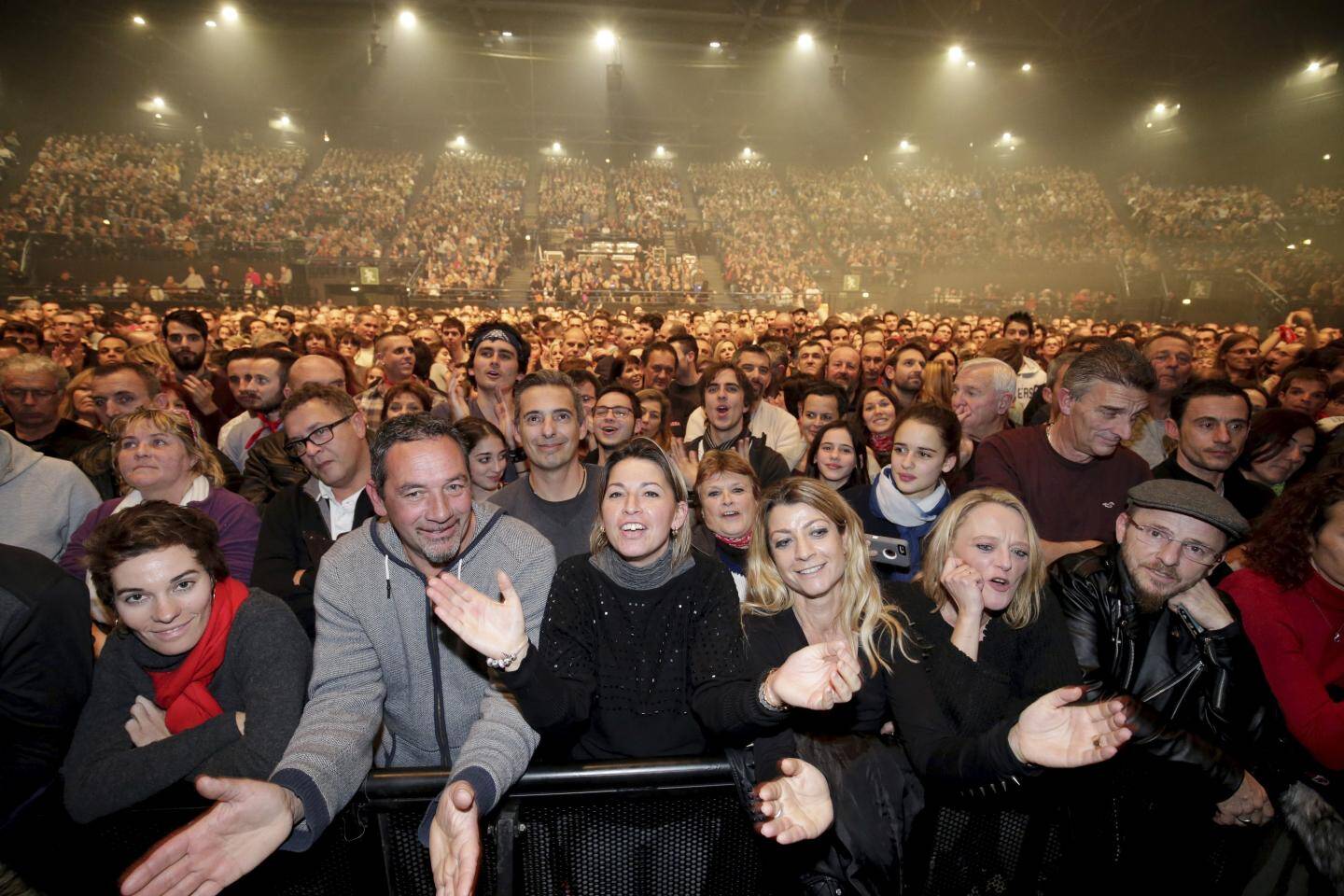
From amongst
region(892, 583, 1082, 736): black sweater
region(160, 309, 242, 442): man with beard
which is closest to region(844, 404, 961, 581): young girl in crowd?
region(892, 583, 1082, 736): black sweater

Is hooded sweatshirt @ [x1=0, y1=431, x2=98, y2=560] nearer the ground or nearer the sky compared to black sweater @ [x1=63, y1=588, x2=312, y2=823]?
nearer the sky

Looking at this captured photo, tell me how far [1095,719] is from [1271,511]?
5.68ft

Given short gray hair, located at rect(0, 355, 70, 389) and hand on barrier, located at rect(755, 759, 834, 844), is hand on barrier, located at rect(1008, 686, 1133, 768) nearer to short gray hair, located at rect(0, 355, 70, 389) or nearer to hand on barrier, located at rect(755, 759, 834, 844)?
hand on barrier, located at rect(755, 759, 834, 844)

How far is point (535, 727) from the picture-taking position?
177 cm

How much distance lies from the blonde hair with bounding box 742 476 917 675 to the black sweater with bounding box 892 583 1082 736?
0.10 meters

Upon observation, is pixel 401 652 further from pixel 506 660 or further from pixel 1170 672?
pixel 1170 672

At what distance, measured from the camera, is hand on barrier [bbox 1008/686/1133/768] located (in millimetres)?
1564

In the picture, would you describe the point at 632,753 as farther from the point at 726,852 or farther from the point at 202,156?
the point at 202,156

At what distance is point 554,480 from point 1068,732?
238 cm

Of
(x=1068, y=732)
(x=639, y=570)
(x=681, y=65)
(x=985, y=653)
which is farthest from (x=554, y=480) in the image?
(x=681, y=65)

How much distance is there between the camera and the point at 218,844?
1498 mm

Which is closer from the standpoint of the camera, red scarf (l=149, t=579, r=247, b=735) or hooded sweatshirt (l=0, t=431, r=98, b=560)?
red scarf (l=149, t=579, r=247, b=735)

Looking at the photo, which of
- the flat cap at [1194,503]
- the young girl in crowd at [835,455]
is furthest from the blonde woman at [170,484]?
the flat cap at [1194,503]

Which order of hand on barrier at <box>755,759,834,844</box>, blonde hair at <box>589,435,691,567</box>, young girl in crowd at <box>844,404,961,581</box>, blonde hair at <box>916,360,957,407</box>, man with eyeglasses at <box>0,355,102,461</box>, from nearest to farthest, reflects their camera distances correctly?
hand on barrier at <box>755,759,834,844</box> → blonde hair at <box>589,435,691,567</box> → young girl in crowd at <box>844,404,961,581</box> → man with eyeglasses at <box>0,355,102,461</box> → blonde hair at <box>916,360,957,407</box>
